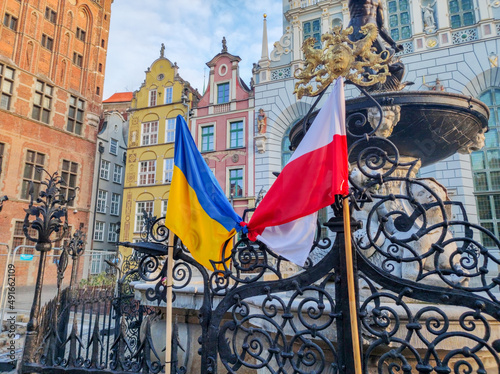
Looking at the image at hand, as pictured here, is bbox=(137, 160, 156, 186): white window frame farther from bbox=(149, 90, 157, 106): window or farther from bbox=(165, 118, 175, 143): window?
bbox=(149, 90, 157, 106): window

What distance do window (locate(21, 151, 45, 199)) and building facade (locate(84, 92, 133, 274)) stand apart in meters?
4.22


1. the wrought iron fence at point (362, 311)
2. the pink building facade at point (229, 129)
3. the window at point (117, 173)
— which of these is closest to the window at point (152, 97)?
the pink building facade at point (229, 129)

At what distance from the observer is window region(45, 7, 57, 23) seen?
82.0 feet

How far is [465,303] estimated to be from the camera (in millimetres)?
2293

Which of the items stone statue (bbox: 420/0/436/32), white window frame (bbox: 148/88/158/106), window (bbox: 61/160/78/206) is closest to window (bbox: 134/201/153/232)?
window (bbox: 61/160/78/206)

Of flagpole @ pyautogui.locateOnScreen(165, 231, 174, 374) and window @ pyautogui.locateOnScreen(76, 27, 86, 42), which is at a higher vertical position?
window @ pyautogui.locateOnScreen(76, 27, 86, 42)

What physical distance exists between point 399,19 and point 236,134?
11.9m

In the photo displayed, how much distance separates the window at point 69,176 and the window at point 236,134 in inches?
485

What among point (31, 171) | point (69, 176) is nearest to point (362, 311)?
point (31, 171)

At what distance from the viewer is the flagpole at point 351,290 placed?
2287 millimetres

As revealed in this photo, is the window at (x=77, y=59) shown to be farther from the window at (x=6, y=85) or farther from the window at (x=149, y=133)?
the window at (x=149, y=133)

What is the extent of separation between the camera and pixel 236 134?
23234 mm

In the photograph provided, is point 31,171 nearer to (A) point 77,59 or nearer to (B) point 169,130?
(A) point 77,59

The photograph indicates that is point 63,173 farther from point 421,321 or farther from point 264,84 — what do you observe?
point 421,321
